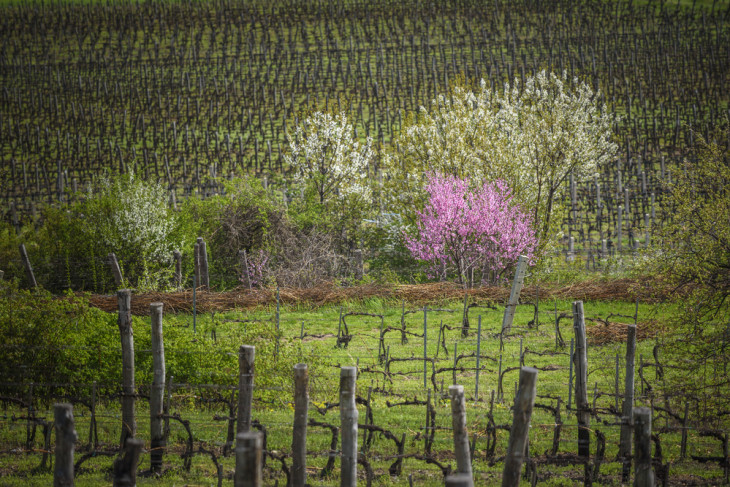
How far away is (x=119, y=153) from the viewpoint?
173ft

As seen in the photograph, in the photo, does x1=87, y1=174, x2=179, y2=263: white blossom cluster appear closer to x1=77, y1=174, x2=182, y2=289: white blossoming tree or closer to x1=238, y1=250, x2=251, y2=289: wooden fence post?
x1=77, y1=174, x2=182, y2=289: white blossoming tree

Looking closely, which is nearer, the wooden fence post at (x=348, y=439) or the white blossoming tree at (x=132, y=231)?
the wooden fence post at (x=348, y=439)

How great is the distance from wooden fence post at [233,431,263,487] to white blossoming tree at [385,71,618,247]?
2117 centimetres

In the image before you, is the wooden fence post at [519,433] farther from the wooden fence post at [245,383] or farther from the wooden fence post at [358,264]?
the wooden fence post at [358,264]

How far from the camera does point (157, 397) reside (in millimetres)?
9414

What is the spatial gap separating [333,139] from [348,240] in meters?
6.63

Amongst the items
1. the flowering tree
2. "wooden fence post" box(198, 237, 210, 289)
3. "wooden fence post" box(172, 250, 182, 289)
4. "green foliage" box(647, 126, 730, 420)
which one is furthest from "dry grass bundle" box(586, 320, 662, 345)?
"wooden fence post" box(172, 250, 182, 289)

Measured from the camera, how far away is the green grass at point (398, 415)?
973 cm

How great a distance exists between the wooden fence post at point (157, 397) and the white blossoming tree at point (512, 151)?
58.0 feet

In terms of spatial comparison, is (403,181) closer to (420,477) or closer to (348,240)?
(348,240)

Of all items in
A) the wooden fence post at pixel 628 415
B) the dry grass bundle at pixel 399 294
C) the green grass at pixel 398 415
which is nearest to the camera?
the wooden fence post at pixel 628 415

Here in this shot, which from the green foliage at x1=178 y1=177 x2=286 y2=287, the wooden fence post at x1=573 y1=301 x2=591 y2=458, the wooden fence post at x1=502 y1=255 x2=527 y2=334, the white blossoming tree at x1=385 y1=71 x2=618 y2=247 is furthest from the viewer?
the white blossoming tree at x1=385 y1=71 x2=618 y2=247

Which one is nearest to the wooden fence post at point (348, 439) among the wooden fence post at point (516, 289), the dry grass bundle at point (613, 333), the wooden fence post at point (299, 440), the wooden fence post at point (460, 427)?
the wooden fence post at point (299, 440)

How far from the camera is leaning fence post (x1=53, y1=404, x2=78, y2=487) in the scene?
251 inches
